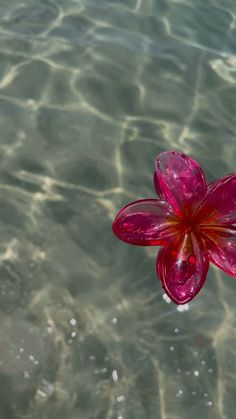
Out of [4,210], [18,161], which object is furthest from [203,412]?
[18,161]

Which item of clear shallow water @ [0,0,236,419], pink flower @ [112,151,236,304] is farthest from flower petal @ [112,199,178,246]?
clear shallow water @ [0,0,236,419]

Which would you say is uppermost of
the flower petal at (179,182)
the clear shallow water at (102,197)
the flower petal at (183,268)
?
the flower petal at (179,182)

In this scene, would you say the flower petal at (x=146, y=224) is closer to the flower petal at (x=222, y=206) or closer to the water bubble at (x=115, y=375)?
the flower petal at (x=222, y=206)

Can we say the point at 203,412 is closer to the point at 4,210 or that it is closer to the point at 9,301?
the point at 9,301

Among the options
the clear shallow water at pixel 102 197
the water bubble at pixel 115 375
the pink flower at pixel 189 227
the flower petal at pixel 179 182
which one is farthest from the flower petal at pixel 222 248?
the water bubble at pixel 115 375

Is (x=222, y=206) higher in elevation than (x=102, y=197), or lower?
higher

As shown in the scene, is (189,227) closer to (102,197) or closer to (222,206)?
(222,206)

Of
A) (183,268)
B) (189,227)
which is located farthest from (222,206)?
(183,268)
